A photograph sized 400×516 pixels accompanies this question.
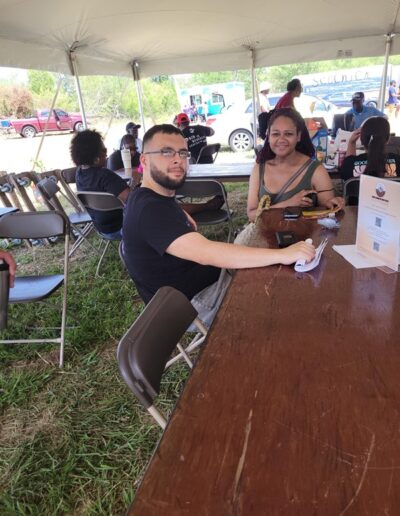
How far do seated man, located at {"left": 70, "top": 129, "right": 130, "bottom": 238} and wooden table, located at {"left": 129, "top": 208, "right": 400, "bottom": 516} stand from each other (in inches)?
93.8

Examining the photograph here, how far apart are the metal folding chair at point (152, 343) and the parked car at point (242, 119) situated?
985cm

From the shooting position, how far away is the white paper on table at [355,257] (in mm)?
1296

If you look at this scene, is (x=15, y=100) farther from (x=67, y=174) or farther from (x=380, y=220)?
(x=380, y=220)

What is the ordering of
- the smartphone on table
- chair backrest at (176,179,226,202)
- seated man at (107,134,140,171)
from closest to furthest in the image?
the smartphone on table, chair backrest at (176,179,226,202), seated man at (107,134,140,171)

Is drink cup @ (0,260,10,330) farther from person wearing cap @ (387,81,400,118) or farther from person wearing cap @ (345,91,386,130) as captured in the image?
person wearing cap @ (387,81,400,118)

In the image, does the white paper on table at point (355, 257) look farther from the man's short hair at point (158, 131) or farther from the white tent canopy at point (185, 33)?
the white tent canopy at point (185, 33)

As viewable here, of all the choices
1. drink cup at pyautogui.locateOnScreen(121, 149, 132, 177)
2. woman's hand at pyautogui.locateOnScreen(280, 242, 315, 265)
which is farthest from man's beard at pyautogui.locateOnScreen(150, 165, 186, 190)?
drink cup at pyautogui.locateOnScreen(121, 149, 132, 177)

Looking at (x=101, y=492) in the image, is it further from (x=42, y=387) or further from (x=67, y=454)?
(x=42, y=387)

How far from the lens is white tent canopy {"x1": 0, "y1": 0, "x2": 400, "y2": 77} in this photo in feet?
14.8

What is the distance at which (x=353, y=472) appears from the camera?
1.89 ft

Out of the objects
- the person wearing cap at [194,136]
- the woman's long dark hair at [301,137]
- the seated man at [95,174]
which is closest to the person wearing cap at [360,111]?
the person wearing cap at [194,136]

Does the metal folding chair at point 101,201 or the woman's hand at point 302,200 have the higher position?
the woman's hand at point 302,200

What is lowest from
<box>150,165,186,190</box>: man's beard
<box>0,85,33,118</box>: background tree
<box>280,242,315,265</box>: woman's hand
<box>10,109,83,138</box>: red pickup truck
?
<box>280,242,315,265</box>: woman's hand

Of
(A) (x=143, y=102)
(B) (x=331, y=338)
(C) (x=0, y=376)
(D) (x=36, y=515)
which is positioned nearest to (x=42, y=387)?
(C) (x=0, y=376)
